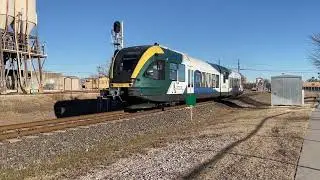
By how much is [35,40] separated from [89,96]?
1364 centimetres

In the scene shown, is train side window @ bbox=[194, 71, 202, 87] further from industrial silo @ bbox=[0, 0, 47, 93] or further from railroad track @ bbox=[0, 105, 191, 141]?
industrial silo @ bbox=[0, 0, 47, 93]

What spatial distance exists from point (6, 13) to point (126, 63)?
31.5 meters

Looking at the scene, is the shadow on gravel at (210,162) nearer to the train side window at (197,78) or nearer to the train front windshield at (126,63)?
the train front windshield at (126,63)

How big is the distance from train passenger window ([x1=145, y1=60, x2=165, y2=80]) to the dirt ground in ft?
35.5

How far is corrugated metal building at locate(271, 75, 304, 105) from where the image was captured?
117 feet

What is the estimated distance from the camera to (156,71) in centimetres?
2416

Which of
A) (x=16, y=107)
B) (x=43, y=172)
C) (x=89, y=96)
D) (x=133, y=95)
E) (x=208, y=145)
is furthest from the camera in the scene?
(x=89, y=96)

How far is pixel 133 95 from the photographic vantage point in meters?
22.8

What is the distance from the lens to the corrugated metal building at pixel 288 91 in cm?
3560

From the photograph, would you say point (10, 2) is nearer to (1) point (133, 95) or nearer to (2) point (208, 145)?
(1) point (133, 95)

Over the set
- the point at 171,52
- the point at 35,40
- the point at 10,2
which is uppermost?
the point at 10,2

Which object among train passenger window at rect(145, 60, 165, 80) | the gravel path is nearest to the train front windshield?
train passenger window at rect(145, 60, 165, 80)

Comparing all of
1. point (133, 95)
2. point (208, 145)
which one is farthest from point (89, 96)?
point (208, 145)

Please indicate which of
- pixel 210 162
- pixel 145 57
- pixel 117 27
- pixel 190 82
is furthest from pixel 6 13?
pixel 210 162
